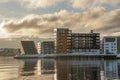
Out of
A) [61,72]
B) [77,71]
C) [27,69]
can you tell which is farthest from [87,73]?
[27,69]

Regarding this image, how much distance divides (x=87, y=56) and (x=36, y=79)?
143419 millimetres

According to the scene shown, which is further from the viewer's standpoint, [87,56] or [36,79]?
[87,56]

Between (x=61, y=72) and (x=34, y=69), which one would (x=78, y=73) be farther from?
(x=34, y=69)

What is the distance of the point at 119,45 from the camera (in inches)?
7854

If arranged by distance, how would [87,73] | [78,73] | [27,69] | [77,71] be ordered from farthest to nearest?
[27,69], [77,71], [78,73], [87,73]

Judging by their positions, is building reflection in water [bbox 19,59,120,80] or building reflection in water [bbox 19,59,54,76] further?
building reflection in water [bbox 19,59,54,76]

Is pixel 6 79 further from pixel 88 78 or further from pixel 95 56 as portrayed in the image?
pixel 95 56

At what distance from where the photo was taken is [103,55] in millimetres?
196625

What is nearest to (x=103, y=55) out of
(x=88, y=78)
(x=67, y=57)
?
(x=67, y=57)

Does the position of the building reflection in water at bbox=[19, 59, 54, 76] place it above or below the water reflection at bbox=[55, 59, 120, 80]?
below

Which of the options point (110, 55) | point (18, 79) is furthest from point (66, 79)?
point (110, 55)

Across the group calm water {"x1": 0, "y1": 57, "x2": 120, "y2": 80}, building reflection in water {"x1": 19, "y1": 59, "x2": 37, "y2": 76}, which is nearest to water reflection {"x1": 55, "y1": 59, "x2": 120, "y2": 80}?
calm water {"x1": 0, "y1": 57, "x2": 120, "y2": 80}

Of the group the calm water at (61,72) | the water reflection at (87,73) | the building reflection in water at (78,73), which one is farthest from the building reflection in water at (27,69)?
the building reflection in water at (78,73)

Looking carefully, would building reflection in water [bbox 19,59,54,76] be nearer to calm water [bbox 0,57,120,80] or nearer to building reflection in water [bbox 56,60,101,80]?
calm water [bbox 0,57,120,80]
